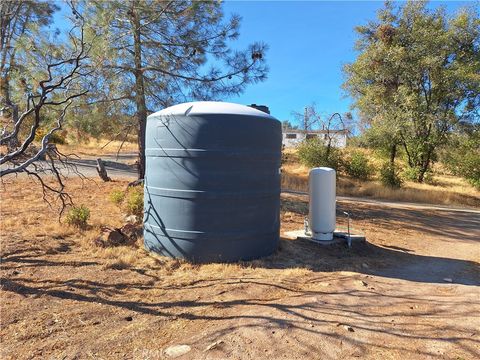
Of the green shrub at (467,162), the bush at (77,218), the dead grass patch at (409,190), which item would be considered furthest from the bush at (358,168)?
the bush at (77,218)

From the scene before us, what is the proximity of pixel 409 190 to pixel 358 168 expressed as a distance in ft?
10.6

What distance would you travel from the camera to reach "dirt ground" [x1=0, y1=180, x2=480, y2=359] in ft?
10.4

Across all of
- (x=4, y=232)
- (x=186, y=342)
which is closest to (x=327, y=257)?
(x=186, y=342)

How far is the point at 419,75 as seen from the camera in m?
20.7

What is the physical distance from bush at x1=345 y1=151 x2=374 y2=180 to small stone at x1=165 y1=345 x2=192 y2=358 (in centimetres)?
2021

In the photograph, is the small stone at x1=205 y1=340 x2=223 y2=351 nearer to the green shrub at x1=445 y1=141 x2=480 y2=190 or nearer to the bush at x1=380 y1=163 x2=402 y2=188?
the bush at x1=380 y1=163 x2=402 y2=188

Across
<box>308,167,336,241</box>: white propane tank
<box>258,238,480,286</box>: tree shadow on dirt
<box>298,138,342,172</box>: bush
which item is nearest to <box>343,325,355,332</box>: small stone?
<box>258,238,480,286</box>: tree shadow on dirt

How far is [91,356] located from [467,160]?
22760mm

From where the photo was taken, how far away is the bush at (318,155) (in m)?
21.9

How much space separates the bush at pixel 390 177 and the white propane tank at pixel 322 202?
14.6 meters

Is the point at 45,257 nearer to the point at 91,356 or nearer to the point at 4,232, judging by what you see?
the point at 4,232

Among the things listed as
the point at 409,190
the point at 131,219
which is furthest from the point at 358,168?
the point at 131,219

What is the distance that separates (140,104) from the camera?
31.4ft

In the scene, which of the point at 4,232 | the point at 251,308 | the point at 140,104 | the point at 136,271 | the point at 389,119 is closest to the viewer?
the point at 251,308
